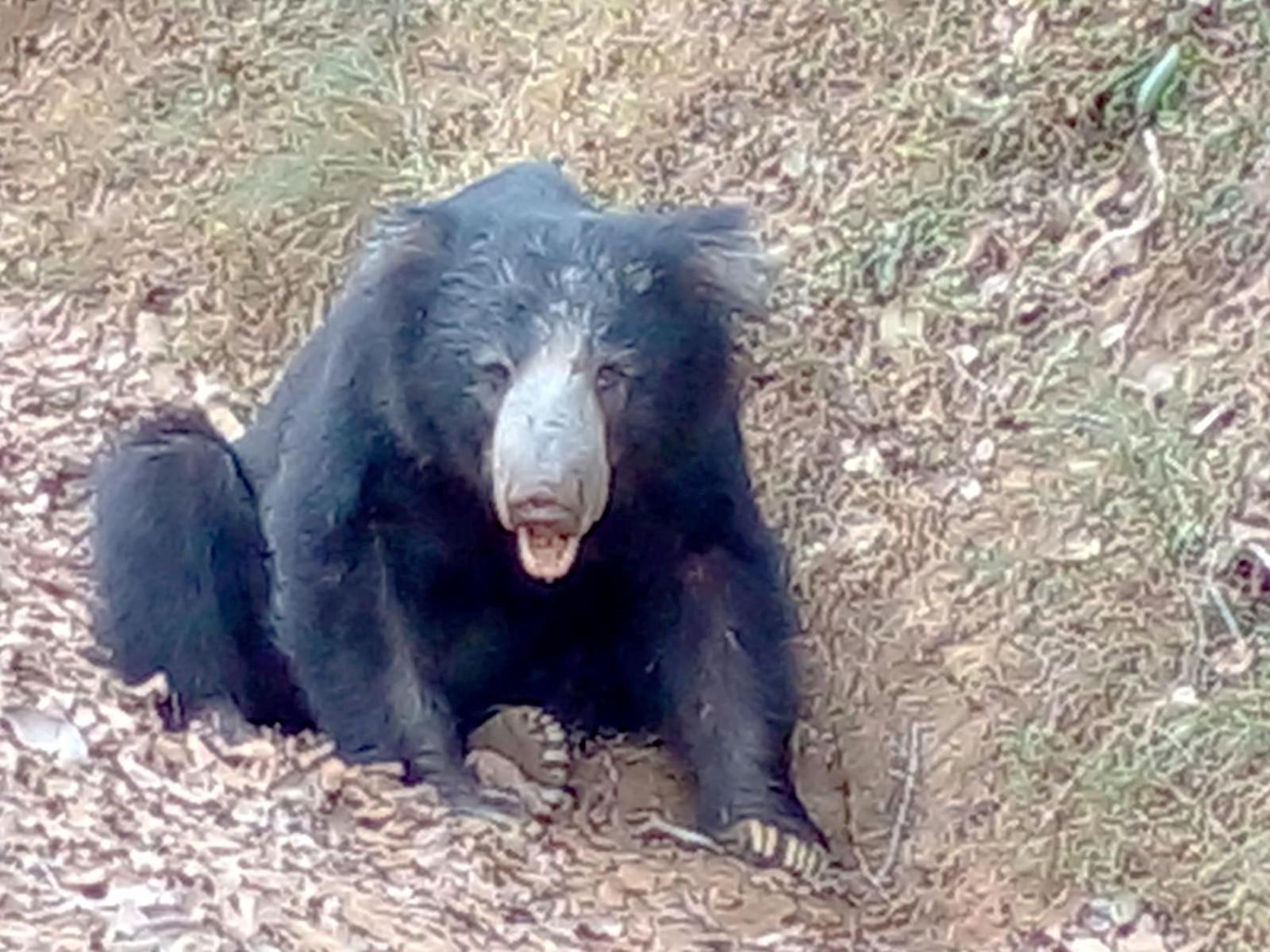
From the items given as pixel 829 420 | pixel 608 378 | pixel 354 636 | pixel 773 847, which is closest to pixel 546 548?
pixel 608 378

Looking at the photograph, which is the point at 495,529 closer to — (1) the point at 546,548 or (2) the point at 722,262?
(1) the point at 546,548

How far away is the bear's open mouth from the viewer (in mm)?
5516

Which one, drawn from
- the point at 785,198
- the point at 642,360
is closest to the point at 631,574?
the point at 642,360

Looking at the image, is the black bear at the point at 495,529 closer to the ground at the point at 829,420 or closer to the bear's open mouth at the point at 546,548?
the bear's open mouth at the point at 546,548

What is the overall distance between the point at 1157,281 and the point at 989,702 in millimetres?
1364

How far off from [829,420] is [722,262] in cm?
131

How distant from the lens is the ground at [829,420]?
18.0 ft

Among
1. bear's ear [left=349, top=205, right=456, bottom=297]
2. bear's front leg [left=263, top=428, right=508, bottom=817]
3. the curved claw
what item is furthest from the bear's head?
the curved claw

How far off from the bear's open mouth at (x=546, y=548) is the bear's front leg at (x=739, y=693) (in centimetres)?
62

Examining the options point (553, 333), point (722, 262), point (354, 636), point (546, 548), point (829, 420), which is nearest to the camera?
point (546, 548)

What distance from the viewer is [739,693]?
6.19 meters

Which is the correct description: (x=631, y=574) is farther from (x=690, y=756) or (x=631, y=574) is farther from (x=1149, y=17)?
(x=1149, y=17)

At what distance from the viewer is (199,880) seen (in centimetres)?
506

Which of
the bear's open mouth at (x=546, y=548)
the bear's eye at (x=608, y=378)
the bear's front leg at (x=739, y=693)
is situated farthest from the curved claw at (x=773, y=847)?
the bear's eye at (x=608, y=378)
